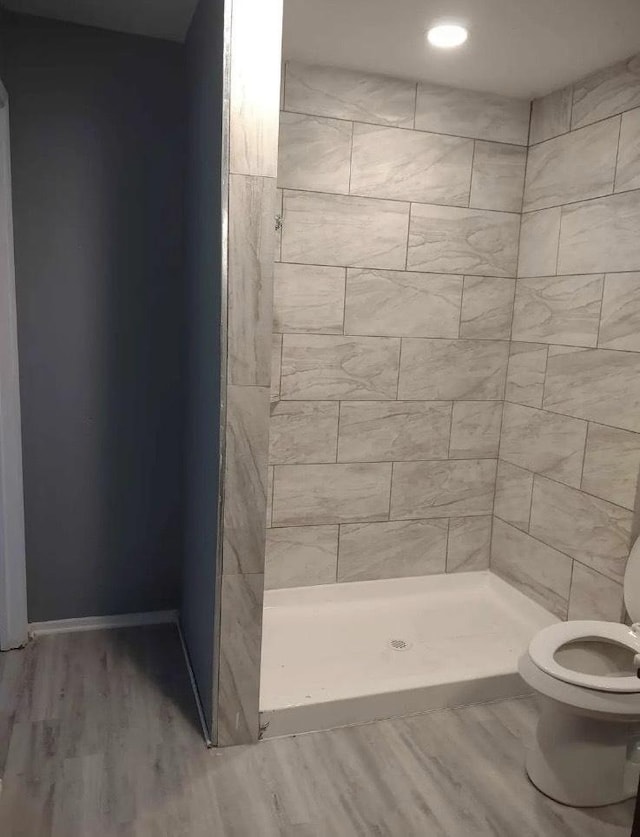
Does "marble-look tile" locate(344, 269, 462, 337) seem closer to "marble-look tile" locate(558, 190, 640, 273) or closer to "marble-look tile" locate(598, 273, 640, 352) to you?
"marble-look tile" locate(558, 190, 640, 273)

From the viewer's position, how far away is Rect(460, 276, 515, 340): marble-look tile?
3145mm

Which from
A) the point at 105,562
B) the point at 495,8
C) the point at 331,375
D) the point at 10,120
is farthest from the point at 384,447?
the point at 10,120

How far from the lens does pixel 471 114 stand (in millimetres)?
3004

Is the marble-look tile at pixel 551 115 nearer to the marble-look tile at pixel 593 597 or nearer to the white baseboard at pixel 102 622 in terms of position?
the marble-look tile at pixel 593 597

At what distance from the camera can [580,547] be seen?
2793 mm

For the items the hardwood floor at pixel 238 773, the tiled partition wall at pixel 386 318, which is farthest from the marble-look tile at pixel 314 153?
the hardwood floor at pixel 238 773

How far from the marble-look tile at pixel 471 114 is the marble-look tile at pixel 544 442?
1.29 m

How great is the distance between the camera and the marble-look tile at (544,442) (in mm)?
2818

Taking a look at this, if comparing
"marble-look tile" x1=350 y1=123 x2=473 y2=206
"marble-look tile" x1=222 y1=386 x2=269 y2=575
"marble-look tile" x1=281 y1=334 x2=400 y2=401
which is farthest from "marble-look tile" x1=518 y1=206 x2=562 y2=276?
"marble-look tile" x1=222 y1=386 x2=269 y2=575

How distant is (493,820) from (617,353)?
172 centimetres

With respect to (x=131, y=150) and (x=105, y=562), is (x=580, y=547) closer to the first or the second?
(x=105, y=562)

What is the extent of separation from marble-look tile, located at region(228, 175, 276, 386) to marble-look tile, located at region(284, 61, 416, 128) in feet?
3.65

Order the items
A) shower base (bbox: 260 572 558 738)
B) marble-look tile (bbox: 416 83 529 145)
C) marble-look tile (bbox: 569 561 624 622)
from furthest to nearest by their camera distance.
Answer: marble-look tile (bbox: 416 83 529 145) → marble-look tile (bbox: 569 561 624 622) → shower base (bbox: 260 572 558 738)

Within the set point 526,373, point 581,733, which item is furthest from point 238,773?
point 526,373
